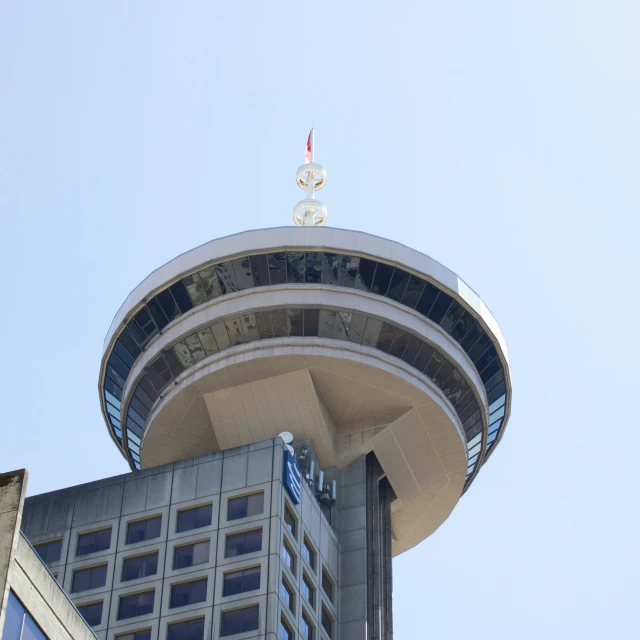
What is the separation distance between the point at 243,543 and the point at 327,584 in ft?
26.2

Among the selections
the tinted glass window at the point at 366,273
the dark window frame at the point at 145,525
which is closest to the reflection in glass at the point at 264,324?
the tinted glass window at the point at 366,273

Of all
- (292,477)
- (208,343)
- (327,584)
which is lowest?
(327,584)

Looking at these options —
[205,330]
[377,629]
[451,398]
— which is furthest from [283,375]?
[377,629]

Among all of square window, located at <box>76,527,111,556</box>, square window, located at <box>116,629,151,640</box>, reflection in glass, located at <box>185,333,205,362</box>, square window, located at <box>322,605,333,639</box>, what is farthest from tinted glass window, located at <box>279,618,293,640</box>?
reflection in glass, located at <box>185,333,205,362</box>

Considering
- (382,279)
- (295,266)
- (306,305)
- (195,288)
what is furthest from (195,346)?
(382,279)

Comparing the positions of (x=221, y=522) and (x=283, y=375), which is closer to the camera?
(x=221, y=522)

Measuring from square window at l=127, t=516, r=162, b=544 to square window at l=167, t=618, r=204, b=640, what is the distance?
17.2 ft

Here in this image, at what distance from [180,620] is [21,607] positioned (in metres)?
30.6

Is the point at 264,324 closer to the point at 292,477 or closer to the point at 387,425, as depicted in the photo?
the point at 387,425

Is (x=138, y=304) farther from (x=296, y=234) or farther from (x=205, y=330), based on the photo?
(x=296, y=234)

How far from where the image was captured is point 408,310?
228 ft

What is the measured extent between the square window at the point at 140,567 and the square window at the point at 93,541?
180 cm

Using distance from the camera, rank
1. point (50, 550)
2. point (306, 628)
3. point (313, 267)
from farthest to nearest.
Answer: point (313, 267) < point (50, 550) < point (306, 628)

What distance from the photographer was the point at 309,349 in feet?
226
